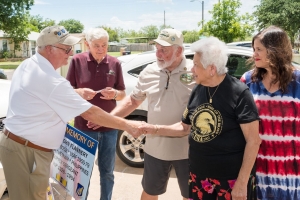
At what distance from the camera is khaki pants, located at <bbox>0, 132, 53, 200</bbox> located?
2.40 meters

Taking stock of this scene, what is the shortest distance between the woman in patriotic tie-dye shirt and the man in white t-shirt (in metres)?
1.23

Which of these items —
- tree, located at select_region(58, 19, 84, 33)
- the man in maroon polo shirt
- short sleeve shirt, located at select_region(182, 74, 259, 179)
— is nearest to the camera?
short sleeve shirt, located at select_region(182, 74, 259, 179)

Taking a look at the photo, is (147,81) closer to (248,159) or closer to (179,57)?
(179,57)

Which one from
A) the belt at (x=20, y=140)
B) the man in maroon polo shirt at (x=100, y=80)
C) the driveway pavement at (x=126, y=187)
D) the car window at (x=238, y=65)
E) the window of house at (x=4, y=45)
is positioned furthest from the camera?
the window of house at (x=4, y=45)

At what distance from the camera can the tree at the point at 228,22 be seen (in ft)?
62.1

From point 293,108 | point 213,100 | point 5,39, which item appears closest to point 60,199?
point 213,100

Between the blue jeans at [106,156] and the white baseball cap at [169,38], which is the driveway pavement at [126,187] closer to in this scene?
the blue jeans at [106,156]

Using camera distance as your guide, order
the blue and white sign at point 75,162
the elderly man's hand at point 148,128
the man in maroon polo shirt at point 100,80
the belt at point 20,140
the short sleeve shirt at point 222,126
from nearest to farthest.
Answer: the short sleeve shirt at point 222,126, the belt at point 20,140, the blue and white sign at point 75,162, the elderly man's hand at point 148,128, the man in maroon polo shirt at point 100,80

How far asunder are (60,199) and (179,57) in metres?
2.32

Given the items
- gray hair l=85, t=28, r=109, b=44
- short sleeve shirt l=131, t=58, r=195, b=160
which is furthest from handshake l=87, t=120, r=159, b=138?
gray hair l=85, t=28, r=109, b=44

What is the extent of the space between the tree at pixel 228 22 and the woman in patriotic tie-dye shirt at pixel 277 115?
17.4 metres

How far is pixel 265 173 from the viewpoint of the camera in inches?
92.5

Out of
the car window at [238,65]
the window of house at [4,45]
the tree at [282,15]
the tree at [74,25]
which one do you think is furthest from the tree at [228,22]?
the tree at [74,25]

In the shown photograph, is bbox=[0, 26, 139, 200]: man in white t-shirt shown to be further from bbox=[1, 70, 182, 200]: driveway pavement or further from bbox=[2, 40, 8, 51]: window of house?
bbox=[2, 40, 8, 51]: window of house
